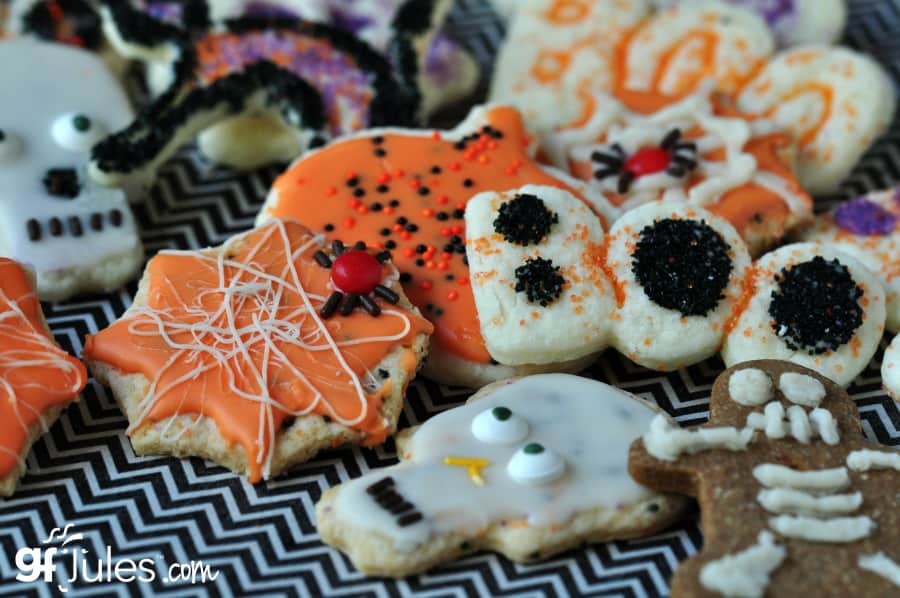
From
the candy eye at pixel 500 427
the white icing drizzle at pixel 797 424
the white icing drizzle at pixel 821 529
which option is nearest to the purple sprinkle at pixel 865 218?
the white icing drizzle at pixel 797 424

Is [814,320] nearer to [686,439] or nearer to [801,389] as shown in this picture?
[801,389]

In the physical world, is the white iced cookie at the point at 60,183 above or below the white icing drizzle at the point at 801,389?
above

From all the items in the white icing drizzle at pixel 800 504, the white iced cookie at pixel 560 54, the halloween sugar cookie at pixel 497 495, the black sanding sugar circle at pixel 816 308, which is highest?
the white iced cookie at pixel 560 54

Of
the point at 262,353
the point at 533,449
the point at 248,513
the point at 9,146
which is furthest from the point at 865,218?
the point at 9,146

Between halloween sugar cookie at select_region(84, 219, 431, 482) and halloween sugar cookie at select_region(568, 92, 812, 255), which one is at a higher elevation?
halloween sugar cookie at select_region(568, 92, 812, 255)

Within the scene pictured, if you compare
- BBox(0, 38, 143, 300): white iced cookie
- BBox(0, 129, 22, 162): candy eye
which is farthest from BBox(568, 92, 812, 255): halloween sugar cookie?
BBox(0, 129, 22, 162): candy eye

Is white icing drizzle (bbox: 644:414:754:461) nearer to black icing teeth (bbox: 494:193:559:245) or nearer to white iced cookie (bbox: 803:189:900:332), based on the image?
black icing teeth (bbox: 494:193:559:245)

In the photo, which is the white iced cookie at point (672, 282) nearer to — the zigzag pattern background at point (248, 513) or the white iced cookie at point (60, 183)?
the zigzag pattern background at point (248, 513)
